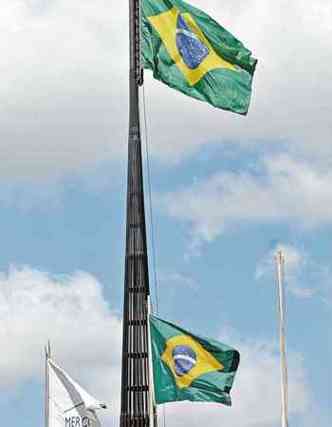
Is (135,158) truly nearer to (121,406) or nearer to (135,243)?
(135,243)

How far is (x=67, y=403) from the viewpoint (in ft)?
204

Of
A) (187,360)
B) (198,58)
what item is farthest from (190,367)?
(198,58)

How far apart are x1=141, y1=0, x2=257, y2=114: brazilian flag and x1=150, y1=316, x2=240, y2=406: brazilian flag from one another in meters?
9.64

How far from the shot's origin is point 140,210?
68.2 m

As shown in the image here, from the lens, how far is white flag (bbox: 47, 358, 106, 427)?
61.7m

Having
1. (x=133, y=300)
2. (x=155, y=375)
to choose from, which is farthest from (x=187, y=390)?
(x=133, y=300)

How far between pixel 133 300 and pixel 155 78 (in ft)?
31.8

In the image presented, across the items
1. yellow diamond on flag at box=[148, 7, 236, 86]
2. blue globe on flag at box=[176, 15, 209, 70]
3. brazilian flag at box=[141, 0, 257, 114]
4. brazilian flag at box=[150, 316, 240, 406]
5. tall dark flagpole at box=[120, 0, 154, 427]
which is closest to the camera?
brazilian flag at box=[150, 316, 240, 406]

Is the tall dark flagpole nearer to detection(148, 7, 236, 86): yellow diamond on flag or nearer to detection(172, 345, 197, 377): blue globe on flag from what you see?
detection(148, 7, 236, 86): yellow diamond on flag

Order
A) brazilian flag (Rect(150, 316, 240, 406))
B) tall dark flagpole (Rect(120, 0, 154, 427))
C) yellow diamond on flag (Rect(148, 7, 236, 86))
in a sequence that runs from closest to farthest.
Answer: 1. brazilian flag (Rect(150, 316, 240, 406))
2. yellow diamond on flag (Rect(148, 7, 236, 86))
3. tall dark flagpole (Rect(120, 0, 154, 427))

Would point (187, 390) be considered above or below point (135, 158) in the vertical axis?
below

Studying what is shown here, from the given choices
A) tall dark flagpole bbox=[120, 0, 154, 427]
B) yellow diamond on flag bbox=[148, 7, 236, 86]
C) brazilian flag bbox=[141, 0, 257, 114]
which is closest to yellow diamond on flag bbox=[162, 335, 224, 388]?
brazilian flag bbox=[141, 0, 257, 114]

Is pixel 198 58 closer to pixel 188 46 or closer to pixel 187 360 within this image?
pixel 188 46

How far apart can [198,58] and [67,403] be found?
42.6ft
